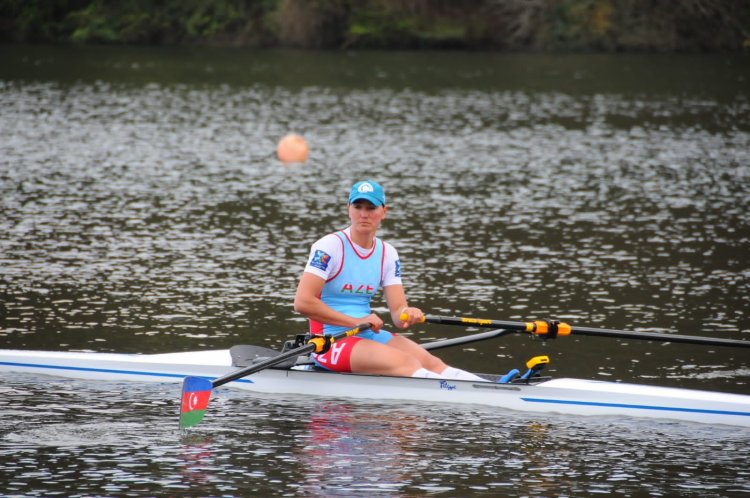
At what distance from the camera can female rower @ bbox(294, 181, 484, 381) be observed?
9.20 m

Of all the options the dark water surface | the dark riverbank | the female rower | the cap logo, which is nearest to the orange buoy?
the dark water surface

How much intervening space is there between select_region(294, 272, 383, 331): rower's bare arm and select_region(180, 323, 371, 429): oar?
0.23 ft

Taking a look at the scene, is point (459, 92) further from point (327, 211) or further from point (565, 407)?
point (565, 407)

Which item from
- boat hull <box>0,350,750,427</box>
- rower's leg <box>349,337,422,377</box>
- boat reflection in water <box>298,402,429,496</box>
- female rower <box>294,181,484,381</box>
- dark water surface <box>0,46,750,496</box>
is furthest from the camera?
rower's leg <box>349,337,422,377</box>

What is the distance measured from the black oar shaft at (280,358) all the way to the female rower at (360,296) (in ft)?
0.20

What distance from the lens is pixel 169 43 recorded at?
204ft

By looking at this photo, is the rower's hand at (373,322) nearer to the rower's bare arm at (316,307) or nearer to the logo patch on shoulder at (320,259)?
the rower's bare arm at (316,307)

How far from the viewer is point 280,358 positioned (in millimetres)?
9289

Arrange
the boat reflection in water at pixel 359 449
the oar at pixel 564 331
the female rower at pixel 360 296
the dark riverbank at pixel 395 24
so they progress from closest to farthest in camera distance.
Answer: the boat reflection in water at pixel 359 449
the female rower at pixel 360 296
the oar at pixel 564 331
the dark riverbank at pixel 395 24

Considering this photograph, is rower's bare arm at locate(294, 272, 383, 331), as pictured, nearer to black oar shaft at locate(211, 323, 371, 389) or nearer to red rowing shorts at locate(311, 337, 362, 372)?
black oar shaft at locate(211, 323, 371, 389)

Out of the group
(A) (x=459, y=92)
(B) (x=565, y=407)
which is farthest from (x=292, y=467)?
(A) (x=459, y=92)

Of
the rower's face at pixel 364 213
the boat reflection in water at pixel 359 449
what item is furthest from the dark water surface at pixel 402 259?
the rower's face at pixel 364 213

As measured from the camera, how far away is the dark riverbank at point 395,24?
53.9m

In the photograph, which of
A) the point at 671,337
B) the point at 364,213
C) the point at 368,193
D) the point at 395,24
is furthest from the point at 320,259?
the point at 395,24
